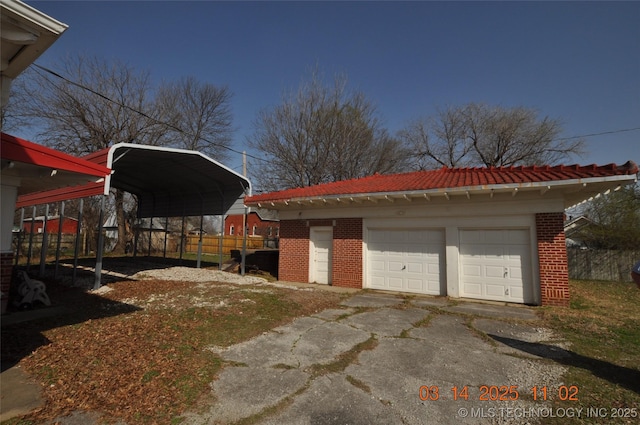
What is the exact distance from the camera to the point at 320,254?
39.2 ft

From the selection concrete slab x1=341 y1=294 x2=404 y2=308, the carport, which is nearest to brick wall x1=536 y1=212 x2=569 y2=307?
concrete slab x1=341 y1=294 x2=404 y2=308

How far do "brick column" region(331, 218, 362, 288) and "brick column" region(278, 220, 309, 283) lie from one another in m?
1.27

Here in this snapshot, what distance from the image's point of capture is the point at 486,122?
1059 inches

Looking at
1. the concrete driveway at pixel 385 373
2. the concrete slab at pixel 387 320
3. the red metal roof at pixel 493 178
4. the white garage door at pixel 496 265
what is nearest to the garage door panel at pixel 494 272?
the white garage door at pixel 496 265

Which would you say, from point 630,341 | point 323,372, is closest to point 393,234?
point 630,341

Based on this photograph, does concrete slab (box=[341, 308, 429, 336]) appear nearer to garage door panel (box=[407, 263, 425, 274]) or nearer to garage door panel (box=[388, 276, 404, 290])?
garage door panel (box=[407, 263, 425, 274])

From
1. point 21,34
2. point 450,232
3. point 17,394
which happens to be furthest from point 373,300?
point 21,34

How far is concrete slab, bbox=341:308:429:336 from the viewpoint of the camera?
5.95 metres

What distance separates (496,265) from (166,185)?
1596 cm

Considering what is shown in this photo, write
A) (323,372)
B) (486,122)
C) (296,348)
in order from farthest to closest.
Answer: (486,122), (296,348), (323,372)

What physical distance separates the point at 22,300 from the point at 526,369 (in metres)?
10.1

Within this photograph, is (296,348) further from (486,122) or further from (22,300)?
(486,122)

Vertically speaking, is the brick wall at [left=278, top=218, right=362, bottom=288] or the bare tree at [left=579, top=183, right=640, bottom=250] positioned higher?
the bare tree at [left=579, top=183, right=640, bottom=250]

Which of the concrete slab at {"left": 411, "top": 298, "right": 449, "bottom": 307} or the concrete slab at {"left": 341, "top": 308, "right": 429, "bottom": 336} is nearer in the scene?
the concrete slab at {"left": 341, "top": 308, "right": 429, "bottom": 336}
